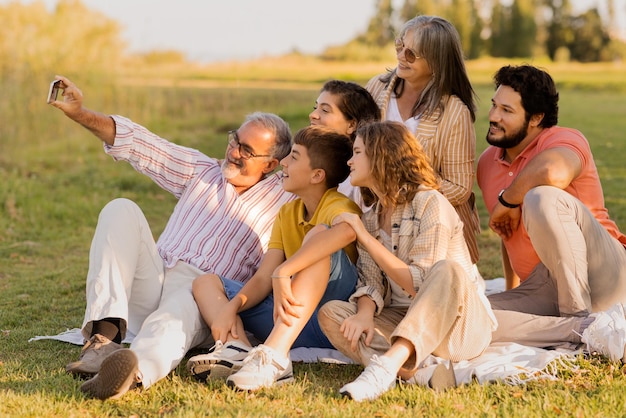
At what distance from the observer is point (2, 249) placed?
7129mm

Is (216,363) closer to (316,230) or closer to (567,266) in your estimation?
(316,230)

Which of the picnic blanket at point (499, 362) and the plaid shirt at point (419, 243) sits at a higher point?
the plaid shirt at point (419, 243)

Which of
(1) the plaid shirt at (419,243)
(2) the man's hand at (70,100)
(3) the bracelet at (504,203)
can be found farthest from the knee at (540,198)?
(2) the man's hand at (70,100)

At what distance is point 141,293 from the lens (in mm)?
4043

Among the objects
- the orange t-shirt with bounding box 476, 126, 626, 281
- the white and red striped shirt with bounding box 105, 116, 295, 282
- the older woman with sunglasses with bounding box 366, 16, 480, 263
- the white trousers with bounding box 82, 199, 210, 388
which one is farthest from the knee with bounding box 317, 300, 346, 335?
the orange t-shirt with bounding box 476, 126, 626, 281

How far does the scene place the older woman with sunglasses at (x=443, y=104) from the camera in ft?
14.7

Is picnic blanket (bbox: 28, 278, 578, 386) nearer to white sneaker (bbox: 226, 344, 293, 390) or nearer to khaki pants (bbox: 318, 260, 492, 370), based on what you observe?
khaki pants (bbox: 318, 260, 492, 370)

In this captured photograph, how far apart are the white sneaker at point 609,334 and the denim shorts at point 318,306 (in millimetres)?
1057

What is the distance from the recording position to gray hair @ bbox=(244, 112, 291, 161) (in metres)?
4.37

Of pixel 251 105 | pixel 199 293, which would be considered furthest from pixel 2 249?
pixel 251 105

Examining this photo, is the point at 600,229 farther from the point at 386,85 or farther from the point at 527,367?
the point at 386,85

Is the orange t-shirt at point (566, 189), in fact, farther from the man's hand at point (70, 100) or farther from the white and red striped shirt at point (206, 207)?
the man's hand at point (70, 100)

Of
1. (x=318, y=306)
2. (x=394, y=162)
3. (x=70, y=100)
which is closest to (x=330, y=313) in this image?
(x=318, y=306)

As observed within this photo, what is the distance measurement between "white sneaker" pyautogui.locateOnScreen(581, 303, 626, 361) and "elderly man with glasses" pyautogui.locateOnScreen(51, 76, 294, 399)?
1.62 m
